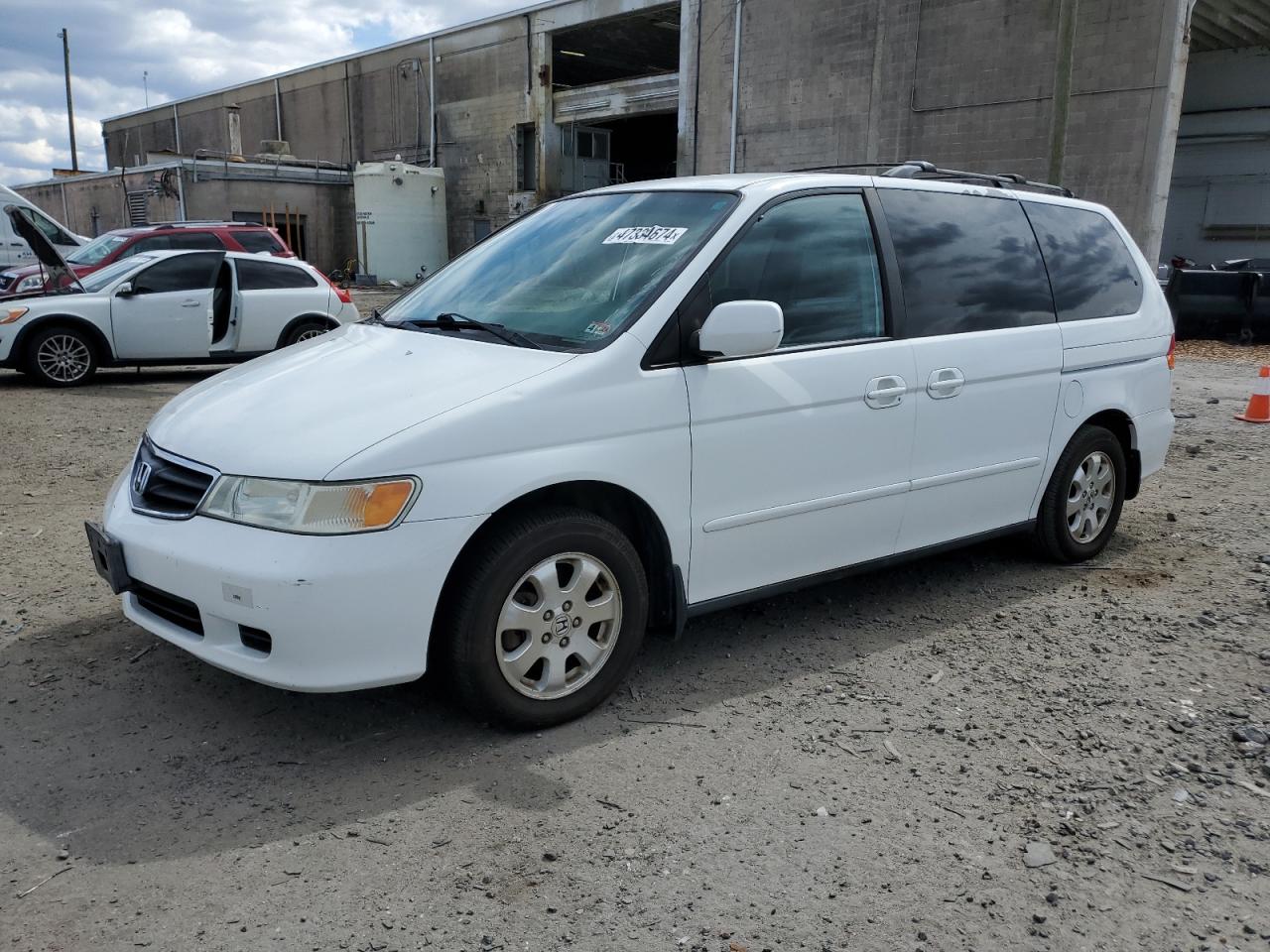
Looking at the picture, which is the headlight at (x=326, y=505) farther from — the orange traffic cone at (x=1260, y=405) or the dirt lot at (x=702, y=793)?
the orange traffic cone at (x=1260, y=405)

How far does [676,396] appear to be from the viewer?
3459 millimetres

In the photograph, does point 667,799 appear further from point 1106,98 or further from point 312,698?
point 1106,98

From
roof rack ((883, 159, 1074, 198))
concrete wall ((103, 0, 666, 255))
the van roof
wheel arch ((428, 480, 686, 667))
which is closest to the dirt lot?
wheel arch ((428, 480, 686, 667))

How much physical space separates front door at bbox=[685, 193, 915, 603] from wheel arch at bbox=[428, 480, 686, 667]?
103 mm

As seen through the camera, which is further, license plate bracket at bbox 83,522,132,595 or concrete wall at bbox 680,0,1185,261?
concrete wall at bbox 680,0,1185,261

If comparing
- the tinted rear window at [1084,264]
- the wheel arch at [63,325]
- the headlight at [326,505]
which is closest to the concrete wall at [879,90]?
the tinted rear window at [1084,264]

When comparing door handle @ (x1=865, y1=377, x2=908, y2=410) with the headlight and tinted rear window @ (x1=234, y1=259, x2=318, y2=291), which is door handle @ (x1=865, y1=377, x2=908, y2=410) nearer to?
the headlight

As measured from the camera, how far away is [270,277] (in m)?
11.8

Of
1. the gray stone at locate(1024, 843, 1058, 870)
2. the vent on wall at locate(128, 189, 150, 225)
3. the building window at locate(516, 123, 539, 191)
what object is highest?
the building window at locate(516, 123, 539, 191)

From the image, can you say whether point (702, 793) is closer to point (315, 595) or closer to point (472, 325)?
point (315, 595)

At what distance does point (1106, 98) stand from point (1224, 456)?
12.0 metres

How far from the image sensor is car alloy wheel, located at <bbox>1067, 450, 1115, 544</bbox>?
5.13m

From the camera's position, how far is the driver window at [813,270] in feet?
12.3

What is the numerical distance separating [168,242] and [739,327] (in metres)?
12.8
